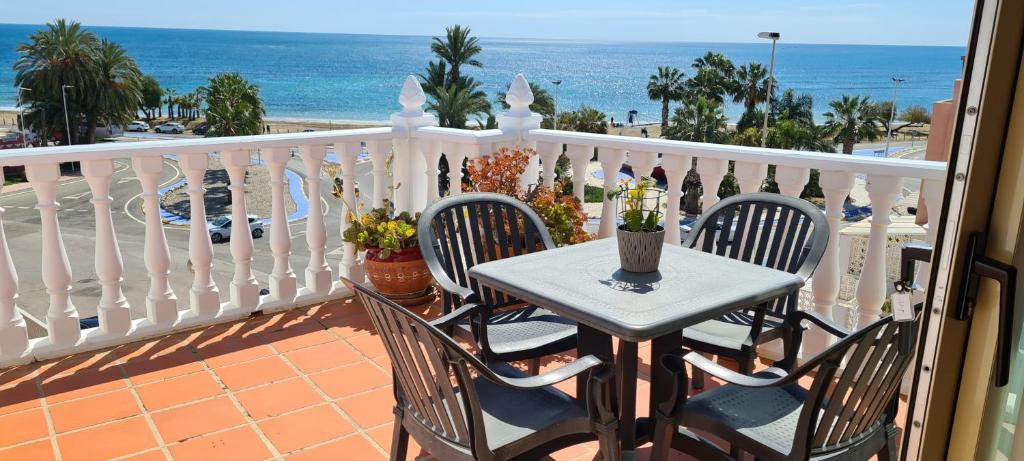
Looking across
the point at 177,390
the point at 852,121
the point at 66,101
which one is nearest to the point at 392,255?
the point at 177,390

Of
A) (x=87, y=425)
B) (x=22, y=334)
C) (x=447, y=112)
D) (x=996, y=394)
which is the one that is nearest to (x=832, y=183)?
(x=996, y=394)

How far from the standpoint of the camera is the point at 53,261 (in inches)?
131

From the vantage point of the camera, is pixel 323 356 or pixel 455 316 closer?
pixel 455 316

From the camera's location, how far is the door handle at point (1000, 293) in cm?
104

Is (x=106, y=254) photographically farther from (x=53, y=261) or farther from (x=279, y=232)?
(x=279, y=232)

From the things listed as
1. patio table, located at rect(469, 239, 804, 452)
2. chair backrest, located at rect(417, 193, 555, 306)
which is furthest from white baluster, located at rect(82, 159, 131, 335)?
patio table, located at rect(469, 239, 804, 452)

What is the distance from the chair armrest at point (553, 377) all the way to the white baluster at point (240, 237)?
7.60 feet

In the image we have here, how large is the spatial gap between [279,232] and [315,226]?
0.75 ft

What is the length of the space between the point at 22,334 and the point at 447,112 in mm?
26591

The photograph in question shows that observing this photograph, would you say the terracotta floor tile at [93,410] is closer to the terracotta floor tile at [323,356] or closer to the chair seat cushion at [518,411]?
the terracotta floor tile at [323,356]

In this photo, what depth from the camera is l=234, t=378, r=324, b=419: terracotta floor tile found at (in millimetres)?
2977

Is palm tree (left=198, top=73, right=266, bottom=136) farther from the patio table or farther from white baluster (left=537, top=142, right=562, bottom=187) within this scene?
the patio table

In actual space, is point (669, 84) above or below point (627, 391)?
above

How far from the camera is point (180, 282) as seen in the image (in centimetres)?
2138
